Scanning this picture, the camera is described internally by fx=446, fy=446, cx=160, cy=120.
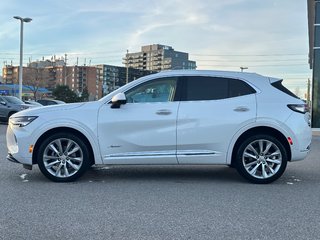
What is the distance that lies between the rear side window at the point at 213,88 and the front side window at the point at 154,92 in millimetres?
232

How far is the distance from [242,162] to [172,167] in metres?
2.08

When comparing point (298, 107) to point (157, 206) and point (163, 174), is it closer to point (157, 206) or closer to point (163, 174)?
point (163, 174)

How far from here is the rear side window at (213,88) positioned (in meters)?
7.21

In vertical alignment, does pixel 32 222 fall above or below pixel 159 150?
below

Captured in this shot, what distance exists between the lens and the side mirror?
22.8 ft

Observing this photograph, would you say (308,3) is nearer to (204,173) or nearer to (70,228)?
(204,173)

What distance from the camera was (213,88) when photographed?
727 centimetres

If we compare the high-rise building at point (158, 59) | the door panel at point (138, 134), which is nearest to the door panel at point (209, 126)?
the door panel at point (138, 134)

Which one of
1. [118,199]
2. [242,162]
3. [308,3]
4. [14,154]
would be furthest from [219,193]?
[308,3]

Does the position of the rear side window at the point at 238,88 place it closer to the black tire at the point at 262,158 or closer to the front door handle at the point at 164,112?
the black tire at the point at 262,158

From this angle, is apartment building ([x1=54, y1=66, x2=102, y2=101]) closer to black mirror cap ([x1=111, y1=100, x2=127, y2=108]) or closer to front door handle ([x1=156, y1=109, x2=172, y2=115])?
black mirror cap ([x1=111, y1=100, x2=127, y2=108])

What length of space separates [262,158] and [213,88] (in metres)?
1.37

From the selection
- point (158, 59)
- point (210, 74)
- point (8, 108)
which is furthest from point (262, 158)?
point (158, 59)

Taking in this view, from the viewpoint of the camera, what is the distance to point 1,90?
7275cm
